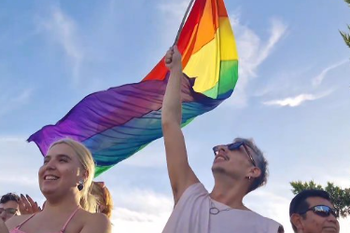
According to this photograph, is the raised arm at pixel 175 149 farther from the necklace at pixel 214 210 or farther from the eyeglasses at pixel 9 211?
the eyeglasses at pixel 9 211

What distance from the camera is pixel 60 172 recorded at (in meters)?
3.56

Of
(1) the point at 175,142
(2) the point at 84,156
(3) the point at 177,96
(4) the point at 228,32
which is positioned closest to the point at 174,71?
(3) the point at 177,96

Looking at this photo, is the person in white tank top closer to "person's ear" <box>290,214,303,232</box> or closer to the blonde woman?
the blonde woman

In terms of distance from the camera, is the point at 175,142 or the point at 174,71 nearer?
the point at 175,142

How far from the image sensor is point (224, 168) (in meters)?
3.57

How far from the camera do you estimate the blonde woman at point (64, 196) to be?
3.38 m

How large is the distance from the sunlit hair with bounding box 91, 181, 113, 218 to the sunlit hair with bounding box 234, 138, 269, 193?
4.98 feet

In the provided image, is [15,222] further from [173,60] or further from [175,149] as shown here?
[173,60]

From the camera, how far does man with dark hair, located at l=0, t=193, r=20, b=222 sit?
5375mm

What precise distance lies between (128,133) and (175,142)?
10.7ft

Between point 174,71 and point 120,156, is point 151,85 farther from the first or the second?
point 174,71

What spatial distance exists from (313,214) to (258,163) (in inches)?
38.9

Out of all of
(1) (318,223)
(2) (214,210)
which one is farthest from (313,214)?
(2) (214,210)

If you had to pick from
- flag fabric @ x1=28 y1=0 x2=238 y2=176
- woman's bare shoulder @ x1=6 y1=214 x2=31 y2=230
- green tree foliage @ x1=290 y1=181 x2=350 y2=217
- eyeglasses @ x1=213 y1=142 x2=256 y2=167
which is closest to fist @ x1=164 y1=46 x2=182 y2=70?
eyeglasses @ x1=213 y1=142 x2=256 y2=167
